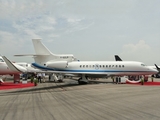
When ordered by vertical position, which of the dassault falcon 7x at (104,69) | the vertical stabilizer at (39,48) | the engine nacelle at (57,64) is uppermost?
the vertical stabilizer at (39,48)

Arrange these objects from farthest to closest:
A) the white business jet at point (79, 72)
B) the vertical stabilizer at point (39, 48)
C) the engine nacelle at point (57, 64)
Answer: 1. the vertical stabilizer at point (39, 48)
2. the white business jet at point (79, 72)
3. the engine nacelle at point (57, 64)

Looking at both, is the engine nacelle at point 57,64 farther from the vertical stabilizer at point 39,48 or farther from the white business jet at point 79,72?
the vertical stabilizer at point 39,48

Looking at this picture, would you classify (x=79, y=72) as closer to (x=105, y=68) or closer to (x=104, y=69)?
(x=104, y=69)

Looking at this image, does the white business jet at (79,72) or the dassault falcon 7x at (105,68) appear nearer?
the dassault falcon 7x at (105,68)

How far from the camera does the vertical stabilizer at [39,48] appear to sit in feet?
81.8

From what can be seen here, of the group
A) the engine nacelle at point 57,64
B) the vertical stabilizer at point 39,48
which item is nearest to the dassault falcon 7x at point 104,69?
the engine nacelle at point 57,64

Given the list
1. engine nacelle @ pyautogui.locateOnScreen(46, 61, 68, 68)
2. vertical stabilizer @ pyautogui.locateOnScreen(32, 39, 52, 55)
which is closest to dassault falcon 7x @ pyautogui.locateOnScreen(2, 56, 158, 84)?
engine nacelle @ pyautogui.locateOnScreen(46, 61, 68, 68)

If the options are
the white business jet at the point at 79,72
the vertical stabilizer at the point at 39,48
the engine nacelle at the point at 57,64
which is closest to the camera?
the engine nacelle at the point at 57,64

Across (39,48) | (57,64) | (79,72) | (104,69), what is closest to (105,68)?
(104,69)

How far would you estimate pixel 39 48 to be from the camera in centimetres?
2500

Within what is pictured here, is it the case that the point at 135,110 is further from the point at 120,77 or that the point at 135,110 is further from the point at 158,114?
the point at 120,77

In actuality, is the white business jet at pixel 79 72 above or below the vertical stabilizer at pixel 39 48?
below

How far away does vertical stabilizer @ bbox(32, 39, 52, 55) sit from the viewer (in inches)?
981

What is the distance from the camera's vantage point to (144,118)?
6.21 metres
